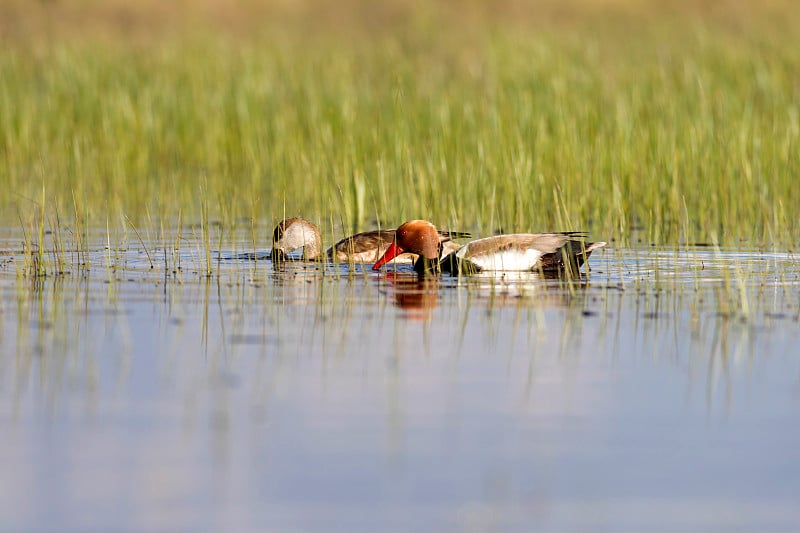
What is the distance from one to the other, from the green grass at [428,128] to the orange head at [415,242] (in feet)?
1.96

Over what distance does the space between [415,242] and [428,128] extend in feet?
15.2

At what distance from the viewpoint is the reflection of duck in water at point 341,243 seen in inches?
471

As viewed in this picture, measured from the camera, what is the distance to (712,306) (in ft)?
28.9

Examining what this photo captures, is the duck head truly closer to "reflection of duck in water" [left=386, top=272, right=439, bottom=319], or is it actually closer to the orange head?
the orange head

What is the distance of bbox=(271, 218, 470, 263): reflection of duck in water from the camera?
12.0 m

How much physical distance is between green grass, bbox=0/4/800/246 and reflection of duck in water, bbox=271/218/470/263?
1.49 ft

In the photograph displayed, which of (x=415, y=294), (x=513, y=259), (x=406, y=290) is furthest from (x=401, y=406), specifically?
(x=513, y=259)

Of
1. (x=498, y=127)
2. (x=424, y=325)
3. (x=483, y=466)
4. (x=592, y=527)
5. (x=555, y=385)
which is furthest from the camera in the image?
(x=498, y=127)

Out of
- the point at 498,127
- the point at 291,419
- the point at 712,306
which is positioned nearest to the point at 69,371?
the point at 291,419

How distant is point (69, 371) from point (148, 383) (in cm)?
49

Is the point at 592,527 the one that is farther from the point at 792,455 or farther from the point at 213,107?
the point at 213,107

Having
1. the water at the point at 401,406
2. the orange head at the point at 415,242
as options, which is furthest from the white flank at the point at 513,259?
the water at the point at 401,406

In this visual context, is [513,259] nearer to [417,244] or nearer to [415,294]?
[417,244]

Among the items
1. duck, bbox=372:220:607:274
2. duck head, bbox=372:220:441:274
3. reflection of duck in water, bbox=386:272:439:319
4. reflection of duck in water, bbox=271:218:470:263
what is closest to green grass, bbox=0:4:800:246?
duck, bbox=372:220:607:274
